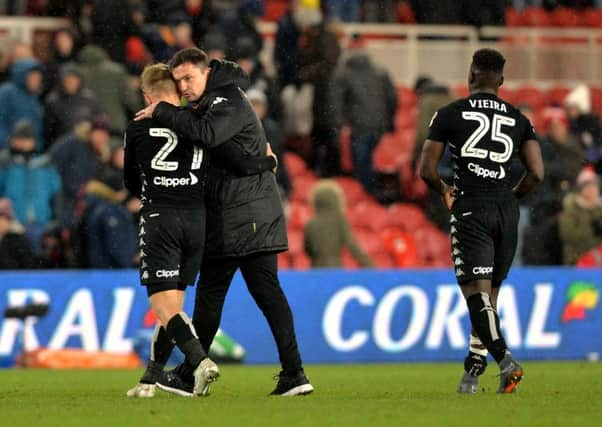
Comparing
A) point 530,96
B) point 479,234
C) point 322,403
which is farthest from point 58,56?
point 322,403

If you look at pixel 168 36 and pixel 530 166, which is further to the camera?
pixel 168 36

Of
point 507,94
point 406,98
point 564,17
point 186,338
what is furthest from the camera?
point 564,17

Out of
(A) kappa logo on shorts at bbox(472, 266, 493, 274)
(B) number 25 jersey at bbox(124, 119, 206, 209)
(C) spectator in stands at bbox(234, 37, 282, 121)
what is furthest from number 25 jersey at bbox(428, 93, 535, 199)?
(C) spectator in stands at bbox(234, 37, 282, 121)

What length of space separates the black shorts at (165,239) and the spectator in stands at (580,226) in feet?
29.4

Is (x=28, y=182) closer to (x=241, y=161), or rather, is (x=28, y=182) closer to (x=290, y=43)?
(x=290, y=43)

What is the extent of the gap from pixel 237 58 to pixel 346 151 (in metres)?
2.20

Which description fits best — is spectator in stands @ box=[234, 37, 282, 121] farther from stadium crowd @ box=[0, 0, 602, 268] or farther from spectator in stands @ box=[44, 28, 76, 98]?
spectator in stands @ box=[44, 28, 76, 98]

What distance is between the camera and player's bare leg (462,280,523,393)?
10.3 meters

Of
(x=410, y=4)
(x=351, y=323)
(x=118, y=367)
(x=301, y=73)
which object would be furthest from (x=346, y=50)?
(x=118, y=367)

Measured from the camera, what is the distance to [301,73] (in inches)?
801

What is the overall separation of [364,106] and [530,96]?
412 centimetres

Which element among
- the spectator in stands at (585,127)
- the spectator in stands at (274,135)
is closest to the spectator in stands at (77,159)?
the spectator in stands at (274,135)

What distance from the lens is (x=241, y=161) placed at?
10.4m

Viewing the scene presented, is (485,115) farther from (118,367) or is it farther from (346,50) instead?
(346,50)
